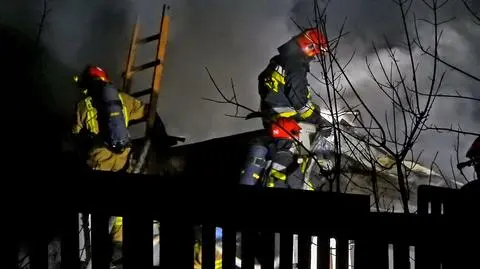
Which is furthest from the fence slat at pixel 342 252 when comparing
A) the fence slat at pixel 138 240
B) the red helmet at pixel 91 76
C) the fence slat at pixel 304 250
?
the red helmet at pixel 91 76

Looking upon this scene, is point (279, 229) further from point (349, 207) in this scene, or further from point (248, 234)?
point (349, 207)

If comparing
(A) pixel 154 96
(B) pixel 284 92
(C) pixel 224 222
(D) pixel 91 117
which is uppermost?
(A) pixel 154 96

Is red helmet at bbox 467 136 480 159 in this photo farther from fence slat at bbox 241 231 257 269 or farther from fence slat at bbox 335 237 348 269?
fence slat at bbox 241 231 257 269

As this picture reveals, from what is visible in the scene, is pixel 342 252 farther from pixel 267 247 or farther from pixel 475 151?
pixel 475 151

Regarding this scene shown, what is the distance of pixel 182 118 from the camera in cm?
984

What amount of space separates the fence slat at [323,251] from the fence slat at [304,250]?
1.6 inches

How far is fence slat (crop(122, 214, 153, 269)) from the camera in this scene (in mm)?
2078

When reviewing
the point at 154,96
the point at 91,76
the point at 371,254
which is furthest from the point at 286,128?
the point at 371,254

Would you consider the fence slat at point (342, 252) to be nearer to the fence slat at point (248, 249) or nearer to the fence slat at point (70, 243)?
the fence slat at point (248, 249)

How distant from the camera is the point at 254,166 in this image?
567 centimetres

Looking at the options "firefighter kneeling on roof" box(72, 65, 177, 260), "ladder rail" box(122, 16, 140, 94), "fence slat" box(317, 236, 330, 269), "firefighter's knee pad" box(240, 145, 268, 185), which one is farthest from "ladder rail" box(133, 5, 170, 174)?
"fence slat" box(317, 236, 330, 269)

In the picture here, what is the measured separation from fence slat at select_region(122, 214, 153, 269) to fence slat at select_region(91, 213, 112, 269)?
103 millimetres

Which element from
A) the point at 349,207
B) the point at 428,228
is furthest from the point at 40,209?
the point at 428,228

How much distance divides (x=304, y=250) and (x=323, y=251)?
0.08 m
